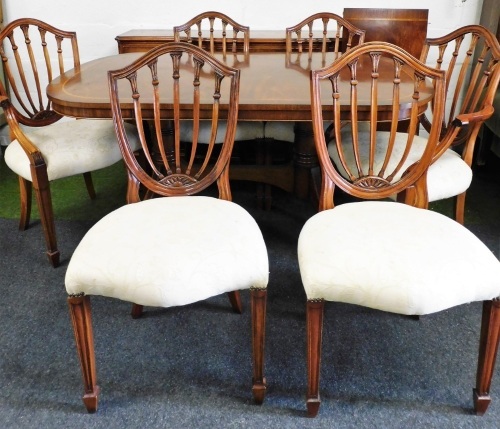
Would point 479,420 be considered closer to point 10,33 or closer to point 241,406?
point 241,406

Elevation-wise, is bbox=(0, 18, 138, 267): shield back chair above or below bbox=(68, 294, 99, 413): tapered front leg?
above

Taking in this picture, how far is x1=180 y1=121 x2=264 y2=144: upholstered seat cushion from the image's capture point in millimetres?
2175

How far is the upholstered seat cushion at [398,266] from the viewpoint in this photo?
1.12 m

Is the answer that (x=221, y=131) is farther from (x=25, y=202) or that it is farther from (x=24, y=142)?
(x=25, y=202)

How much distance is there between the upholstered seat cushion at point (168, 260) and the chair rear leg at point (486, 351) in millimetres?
555

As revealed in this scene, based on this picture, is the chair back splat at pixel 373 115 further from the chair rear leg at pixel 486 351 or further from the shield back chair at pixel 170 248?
the chair rear leg at pixel 486 351

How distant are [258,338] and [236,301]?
1.36 feet

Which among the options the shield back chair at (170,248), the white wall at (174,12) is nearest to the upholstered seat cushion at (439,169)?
the shield back chair at (170,248)

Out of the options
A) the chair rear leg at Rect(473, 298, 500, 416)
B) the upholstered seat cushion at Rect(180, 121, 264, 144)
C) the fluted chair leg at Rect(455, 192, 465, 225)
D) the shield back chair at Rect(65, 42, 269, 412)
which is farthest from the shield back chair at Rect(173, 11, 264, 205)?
the chair rear leg at Rect(473, 298, 500, 416)

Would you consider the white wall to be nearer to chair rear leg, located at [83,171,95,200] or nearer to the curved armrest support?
chair rear leg, located at [83,171,95,200]

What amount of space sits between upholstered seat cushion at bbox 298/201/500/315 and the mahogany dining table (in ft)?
1.58

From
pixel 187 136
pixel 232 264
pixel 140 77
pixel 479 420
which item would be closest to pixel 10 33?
pixel 140 77

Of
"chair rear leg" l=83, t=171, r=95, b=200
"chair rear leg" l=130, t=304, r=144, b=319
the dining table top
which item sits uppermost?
the dining table top

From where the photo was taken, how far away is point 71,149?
1.93 meters
